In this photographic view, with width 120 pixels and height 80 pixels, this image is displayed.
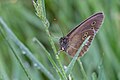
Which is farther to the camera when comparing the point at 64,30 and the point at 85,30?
the point at 64,30

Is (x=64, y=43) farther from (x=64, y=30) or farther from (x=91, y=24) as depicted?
(x=64, y=30)

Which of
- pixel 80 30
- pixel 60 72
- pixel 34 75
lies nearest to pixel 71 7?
pixel 34 75

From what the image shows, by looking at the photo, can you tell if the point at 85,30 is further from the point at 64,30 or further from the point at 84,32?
the point at 64,30

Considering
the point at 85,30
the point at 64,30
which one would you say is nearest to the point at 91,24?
the point at 85,30

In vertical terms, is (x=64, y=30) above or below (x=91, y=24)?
below

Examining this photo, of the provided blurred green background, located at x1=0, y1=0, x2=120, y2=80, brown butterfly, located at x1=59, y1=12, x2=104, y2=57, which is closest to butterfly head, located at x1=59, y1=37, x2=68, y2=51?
brown butterfly, located at x1=59, y1=12, x2=104, y2=57

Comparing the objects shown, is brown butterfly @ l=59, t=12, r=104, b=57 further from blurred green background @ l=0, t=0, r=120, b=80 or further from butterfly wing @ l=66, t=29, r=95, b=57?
blurred green background @ l=0, t=0, r=120, b=80

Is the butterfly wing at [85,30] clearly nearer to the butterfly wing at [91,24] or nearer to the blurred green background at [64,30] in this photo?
the butterfly wing at [91,24]

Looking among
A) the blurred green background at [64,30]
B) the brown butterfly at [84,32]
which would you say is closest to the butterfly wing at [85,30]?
the brown butterfly at [84,32]

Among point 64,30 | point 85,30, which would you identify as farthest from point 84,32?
point 64,30

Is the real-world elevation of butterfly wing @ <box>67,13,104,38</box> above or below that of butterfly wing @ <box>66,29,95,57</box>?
above
